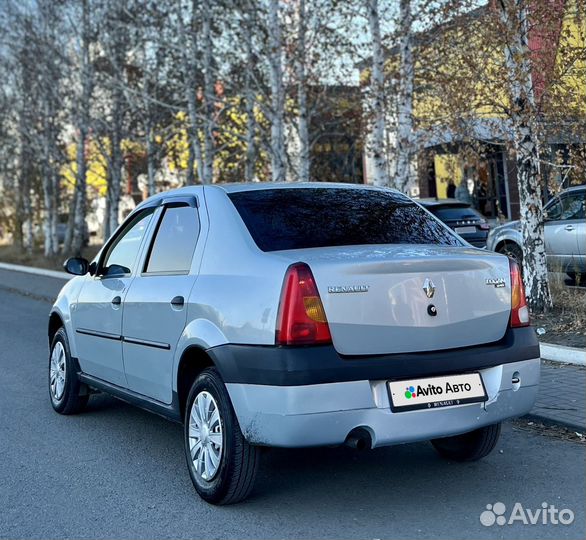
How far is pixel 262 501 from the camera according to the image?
4434 millimetres

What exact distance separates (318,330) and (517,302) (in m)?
1.29

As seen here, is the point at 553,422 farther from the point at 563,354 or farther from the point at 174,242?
the point at 174,242

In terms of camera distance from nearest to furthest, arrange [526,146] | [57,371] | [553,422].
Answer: [553,422] → [57,371] → [526,146]

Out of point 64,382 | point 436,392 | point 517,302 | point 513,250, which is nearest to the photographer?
point 436,392

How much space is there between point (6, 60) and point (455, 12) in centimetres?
2492

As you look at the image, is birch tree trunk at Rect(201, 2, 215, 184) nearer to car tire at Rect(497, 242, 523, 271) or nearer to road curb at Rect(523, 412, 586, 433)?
car tire at Rect(497, 242, 523, 271)

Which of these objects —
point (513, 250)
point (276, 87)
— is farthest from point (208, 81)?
point (513, 250)

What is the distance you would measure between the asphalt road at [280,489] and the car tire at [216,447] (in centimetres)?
12

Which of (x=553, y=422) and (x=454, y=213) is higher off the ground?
(x=454, y=213)

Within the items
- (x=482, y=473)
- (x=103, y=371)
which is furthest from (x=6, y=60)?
(x=482, y=473)

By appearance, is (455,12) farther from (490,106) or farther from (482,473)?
(482,473)

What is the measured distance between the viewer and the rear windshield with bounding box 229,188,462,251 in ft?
14.9

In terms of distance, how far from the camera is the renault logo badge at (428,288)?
419 centimetres

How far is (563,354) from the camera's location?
7.95 meters
